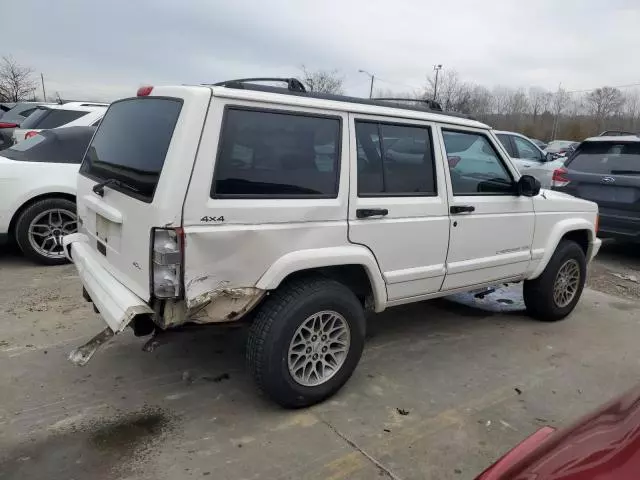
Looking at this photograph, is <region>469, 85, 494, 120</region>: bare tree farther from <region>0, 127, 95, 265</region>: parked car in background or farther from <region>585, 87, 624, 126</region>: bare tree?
<region>0, 127, 95, 265</region>: parked car in background

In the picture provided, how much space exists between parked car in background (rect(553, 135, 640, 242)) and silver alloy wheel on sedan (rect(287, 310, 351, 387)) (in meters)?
5.42

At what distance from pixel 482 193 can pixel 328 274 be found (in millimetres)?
1482

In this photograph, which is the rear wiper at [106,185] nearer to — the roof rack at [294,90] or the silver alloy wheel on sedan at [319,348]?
the roof rack at [294,90]

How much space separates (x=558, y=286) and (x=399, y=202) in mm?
2327

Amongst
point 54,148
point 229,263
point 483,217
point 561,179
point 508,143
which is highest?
point 508,143

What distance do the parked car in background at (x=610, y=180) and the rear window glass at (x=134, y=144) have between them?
6347mm

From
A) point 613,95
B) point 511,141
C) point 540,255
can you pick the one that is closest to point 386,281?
point 540,255

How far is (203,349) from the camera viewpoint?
4.08 metres

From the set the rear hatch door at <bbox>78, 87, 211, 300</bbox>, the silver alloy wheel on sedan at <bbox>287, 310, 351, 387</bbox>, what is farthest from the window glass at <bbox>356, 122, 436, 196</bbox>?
the rear hatch door at <bbox>78, 87, 211, 300</bbox>

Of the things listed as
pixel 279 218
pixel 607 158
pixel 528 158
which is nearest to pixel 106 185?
pixel 279 218

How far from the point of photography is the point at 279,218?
9.80ft

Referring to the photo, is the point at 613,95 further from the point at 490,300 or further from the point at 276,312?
the point at 276,312

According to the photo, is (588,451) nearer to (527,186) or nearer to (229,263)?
(229,263)

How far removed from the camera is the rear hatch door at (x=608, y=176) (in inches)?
277
